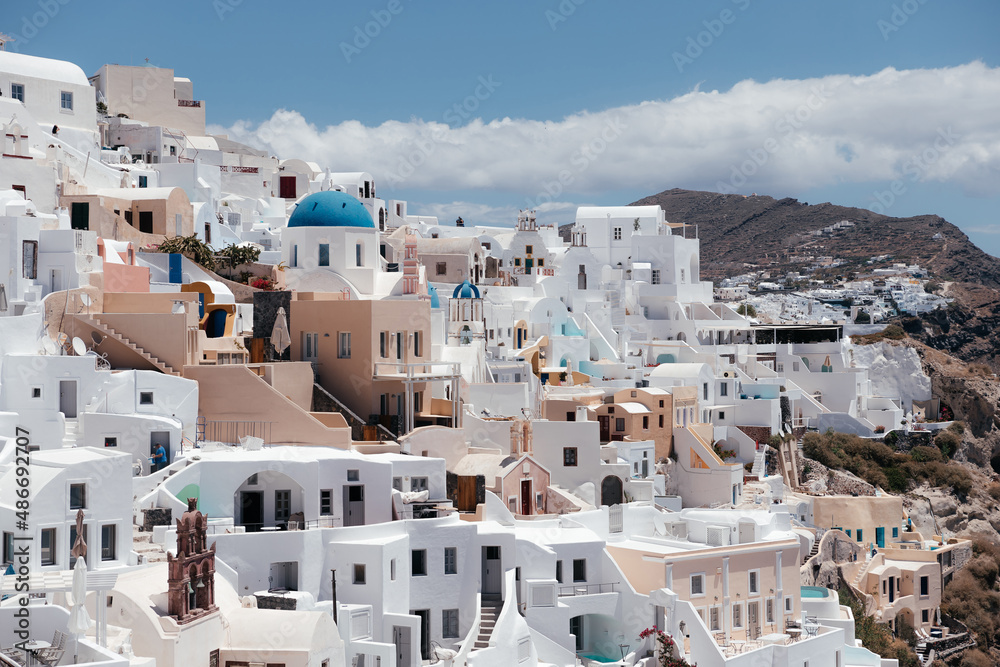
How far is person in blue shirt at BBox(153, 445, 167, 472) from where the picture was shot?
28844 mm

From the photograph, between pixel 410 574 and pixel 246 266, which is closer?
pixel 410 574

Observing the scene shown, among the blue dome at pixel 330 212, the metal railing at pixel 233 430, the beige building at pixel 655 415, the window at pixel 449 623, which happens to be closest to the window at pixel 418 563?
the window at pixel 449 623

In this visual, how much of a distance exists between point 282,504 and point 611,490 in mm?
13127

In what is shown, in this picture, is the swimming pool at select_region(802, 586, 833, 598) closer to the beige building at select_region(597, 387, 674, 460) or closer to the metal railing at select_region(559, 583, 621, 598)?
the beige building at select_region(597, 387, 674, 460)

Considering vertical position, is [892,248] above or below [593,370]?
above

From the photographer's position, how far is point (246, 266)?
45594mm

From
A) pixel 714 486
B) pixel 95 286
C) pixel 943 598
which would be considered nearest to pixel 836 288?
pixel 943 598

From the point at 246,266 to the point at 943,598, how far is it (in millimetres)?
32256

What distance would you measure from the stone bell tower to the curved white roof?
31.6m

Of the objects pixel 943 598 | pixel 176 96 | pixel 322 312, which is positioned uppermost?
pixel 176 96

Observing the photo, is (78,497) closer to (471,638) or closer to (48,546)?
(48,546)

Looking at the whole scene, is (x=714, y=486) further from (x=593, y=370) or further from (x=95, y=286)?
(x=95, y=286)

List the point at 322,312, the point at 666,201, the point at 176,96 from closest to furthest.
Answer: the point at 322,312
the point at 176,96
the point at 666,201

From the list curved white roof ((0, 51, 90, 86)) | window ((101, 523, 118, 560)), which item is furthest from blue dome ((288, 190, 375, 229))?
window ((101, 523, 118, 560))
